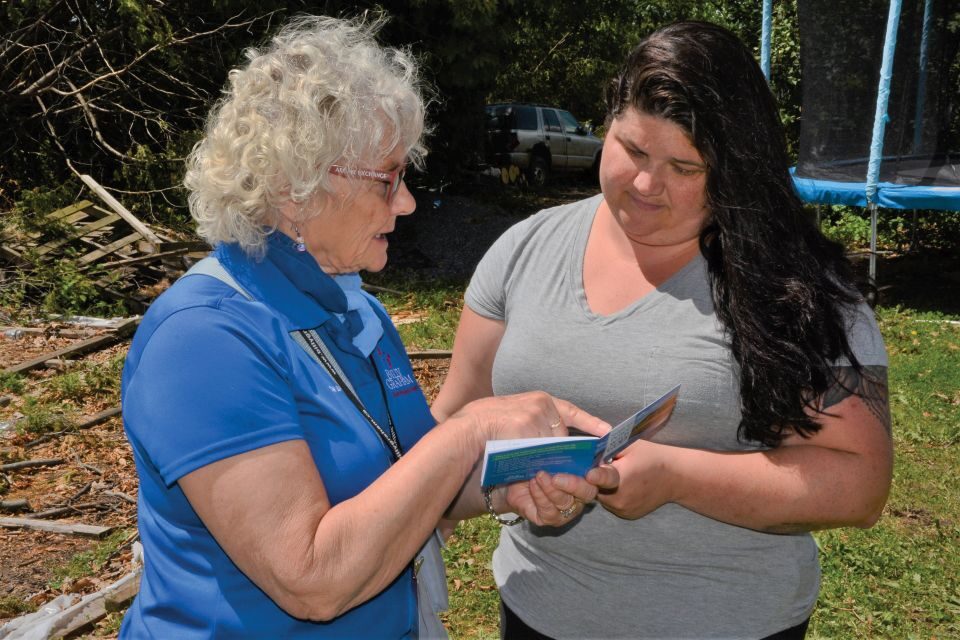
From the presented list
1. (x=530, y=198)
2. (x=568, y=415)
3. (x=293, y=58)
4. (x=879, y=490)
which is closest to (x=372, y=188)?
(x=293, y=58)

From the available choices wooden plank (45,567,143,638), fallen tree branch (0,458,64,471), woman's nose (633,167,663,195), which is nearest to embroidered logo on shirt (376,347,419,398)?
woman's nose (633,167,663,195)

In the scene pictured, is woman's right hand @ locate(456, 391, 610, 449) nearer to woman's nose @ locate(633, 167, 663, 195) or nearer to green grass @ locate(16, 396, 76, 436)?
woman's nose @ locate(633, 167, 663, 195)

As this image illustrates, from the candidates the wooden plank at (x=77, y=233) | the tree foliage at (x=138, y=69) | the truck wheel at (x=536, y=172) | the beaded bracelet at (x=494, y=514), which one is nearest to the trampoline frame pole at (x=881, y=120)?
the tree foliage at (x=138, y=69)

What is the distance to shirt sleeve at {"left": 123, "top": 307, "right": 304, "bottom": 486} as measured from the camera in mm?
1517

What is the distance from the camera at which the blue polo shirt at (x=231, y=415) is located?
153 centimetres

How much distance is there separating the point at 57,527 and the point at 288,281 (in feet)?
13.4

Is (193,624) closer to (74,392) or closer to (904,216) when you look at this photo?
(74,392)

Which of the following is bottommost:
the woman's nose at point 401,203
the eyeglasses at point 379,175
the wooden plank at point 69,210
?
the wooden plank at point 69,210

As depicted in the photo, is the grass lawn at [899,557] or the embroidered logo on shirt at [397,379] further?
the grass lawn at [899,557]

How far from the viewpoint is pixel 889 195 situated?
9469mm

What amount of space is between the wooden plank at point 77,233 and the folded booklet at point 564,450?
9705 mm

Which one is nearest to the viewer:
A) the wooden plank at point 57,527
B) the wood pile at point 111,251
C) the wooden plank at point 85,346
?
the wooden plank at point 57,527

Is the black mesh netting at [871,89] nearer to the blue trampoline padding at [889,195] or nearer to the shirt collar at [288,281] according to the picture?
the blue trampoline padding at [889,195]

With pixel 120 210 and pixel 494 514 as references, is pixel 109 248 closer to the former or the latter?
pixel 120 210
